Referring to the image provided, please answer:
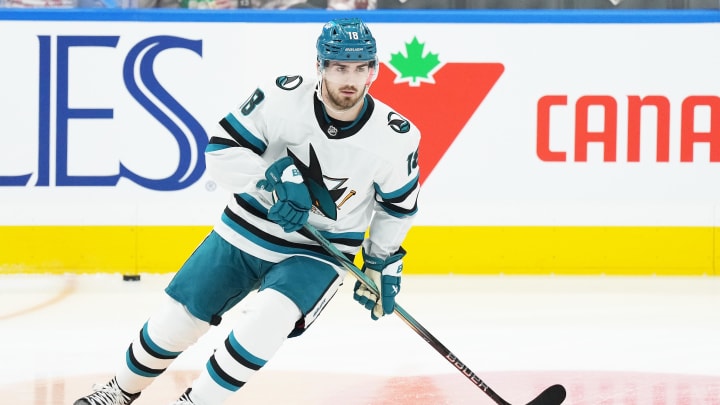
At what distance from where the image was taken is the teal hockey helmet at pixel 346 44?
2861 millimetres

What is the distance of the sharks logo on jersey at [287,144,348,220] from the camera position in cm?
299

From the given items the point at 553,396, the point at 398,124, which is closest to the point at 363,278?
the point at 398,124

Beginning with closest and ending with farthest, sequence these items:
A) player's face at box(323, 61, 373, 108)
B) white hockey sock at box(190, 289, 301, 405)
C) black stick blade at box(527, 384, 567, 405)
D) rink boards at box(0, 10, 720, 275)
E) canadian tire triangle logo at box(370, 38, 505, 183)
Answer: white hockey sock at box(190, 289, 301, 405) < player's face at box(323, 61, 373, 108) < black stick blade at box(527, 384, 567, 405) < rink boards at box(0, 10, 720, 275) < canadian tire triangle logo at box(370, 38, 505, 183)

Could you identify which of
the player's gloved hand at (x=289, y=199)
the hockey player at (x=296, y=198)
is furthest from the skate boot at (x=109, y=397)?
the player's gloved hand at (x=289, y=199)

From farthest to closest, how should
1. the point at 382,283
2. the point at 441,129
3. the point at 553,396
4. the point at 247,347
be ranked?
1. the point at 441,129
2. the point at 553,396
3. the point at 382,283
4. the point at 247,347

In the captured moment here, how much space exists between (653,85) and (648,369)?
6.06ft

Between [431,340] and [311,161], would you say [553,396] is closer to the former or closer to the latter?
[431,340]

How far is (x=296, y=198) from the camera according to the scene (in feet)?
9.37

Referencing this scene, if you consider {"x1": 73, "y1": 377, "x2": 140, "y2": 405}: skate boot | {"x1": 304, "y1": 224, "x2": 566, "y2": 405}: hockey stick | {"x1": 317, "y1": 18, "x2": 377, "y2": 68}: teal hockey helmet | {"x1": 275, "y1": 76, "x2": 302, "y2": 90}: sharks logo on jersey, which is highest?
{"x1": 317, "y1": 18, "x2": 377, "y2": 68}: teal hockey helmet

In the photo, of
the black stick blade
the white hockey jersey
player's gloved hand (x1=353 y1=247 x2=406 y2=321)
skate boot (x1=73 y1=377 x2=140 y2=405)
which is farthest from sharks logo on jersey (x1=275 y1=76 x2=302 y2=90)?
the black stick blade

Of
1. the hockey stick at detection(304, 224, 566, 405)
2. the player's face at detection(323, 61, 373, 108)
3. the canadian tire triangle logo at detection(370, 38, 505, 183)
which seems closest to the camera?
the player's face at detection(323, 61, 373, 108)

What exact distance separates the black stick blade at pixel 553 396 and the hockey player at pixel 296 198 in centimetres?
52

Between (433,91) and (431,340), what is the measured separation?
234 cm

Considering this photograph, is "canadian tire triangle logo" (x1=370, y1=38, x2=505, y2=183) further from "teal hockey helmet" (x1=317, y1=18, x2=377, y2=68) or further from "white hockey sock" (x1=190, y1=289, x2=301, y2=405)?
"white hockey sock" (x1=190, y1=289, x2=301, y2=405)
